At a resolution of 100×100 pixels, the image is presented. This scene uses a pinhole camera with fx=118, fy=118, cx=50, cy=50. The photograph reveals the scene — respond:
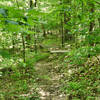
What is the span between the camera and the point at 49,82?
6.23 metres

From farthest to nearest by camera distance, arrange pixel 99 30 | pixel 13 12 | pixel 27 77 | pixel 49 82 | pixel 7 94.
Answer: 1. pixel 27 77
2. pixel 49 82
3. pixel 7 94
4. pixel 99 30
5. pixel 13 12

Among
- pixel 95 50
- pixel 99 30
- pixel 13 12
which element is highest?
pixel 13 12

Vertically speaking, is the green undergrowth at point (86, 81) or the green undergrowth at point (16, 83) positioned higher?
the green undergrowth at point (86, 81)

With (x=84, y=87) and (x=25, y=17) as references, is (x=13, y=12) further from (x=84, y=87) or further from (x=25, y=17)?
(x=84, y=87)

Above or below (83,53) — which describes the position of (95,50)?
above

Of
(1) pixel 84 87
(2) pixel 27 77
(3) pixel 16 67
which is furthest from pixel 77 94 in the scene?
(3) pixel 16 67

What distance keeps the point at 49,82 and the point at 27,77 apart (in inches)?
62.1

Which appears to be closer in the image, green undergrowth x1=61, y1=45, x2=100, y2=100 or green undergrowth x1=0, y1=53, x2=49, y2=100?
green undergrowth x1=61, y1=45, x2=100, y2=100

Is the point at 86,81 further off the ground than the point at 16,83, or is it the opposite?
the point at 86,81

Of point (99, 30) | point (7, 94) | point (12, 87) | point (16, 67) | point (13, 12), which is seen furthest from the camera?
point (16, 67)

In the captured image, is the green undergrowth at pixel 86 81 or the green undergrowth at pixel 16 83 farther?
the green undergrowth at pixel 16 83

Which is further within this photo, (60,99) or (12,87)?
(12,87)

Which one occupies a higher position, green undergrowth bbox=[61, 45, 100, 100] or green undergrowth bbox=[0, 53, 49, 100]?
green undergrowth bbox=[61, 45, 100, 100]

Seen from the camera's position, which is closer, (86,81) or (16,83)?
(86,81)
